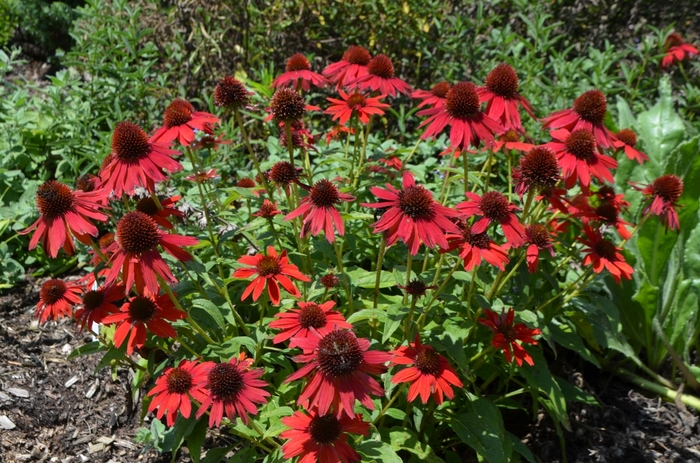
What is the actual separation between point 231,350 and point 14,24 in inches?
193

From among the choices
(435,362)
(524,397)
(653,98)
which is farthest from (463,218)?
(653,98)

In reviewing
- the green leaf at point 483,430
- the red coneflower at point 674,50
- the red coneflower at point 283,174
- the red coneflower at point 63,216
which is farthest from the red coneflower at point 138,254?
the red coneflower at point 674,50

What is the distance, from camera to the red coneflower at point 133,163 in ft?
5.79

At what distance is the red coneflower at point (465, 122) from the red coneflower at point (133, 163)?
80cm

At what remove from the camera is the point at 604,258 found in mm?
2207

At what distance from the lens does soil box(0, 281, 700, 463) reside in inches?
101

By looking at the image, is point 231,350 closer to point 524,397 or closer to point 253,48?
point 524,397

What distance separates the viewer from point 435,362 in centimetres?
179

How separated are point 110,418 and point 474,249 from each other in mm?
1774

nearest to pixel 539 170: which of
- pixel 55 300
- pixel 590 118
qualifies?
pixel 590 118

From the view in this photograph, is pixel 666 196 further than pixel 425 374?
Yes

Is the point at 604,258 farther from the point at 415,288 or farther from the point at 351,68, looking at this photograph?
the point at 351,68

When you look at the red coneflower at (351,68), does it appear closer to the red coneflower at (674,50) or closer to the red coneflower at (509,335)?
the red coneflower at (509,335)

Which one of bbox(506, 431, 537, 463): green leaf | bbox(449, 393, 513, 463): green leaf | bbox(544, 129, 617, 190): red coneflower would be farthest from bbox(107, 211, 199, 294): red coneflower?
bbox(506, 431, 537, 463): green leaf
